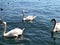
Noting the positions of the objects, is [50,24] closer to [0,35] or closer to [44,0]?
[0,35]

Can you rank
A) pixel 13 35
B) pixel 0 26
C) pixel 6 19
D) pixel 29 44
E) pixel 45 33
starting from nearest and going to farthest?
pixel 29 44, pixel 13 35, pixel 45 33, pixel 0 26, pixel 6 19

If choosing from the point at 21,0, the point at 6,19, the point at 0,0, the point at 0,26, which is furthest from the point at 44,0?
the point at 0,26

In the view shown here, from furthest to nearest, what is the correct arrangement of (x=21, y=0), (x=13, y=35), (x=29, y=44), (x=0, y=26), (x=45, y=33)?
(x=21, y=0) < (x=0, y=26) < (x=45, y=33) < (x=13, y=35) < (x=29, y=44)

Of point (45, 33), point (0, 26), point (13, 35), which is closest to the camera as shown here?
point (13, 35)

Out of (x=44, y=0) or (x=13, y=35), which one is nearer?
(x=13, y=35)

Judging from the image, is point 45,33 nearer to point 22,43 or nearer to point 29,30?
point 29,30

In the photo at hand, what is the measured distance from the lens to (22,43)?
17.7m

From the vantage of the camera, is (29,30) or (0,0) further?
(0,0)

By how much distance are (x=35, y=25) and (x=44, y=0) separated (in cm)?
2265

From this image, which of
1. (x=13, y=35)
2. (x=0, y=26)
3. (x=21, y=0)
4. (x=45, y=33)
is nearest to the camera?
(x=13, y=35)

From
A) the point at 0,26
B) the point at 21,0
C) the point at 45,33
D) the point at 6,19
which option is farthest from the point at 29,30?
the point at 21,0

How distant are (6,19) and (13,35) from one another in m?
6.76

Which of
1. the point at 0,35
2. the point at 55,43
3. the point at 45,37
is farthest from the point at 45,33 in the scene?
the point at 0,35

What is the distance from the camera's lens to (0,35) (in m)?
19.7
